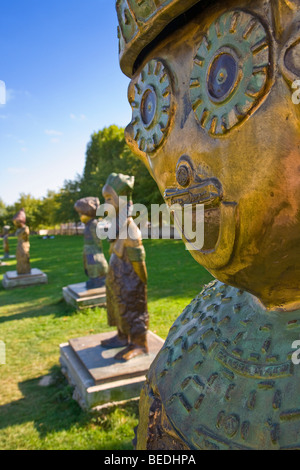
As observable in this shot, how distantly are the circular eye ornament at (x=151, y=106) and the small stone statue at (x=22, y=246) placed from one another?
33.5 ft

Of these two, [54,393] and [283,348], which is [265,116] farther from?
[54,393]

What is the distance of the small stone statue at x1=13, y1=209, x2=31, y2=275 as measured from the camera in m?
10.6

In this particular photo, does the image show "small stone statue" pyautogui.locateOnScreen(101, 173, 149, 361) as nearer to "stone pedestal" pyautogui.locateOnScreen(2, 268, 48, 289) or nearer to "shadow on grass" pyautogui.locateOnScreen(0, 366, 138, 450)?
"shadow on grass" pyautogui.locateOnScreen(0, 366, 138, 450)

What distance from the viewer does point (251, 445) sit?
83 cm

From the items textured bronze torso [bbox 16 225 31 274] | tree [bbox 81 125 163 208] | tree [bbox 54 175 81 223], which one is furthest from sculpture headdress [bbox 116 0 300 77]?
tree [bbox 54 175 81 223]

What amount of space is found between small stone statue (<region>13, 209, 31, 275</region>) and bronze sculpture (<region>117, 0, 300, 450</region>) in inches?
402

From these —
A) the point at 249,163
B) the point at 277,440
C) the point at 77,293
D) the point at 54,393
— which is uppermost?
the point at 249,163

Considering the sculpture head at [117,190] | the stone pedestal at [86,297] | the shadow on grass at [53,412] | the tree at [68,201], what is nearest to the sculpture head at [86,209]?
the stone pedestal at [86,297]

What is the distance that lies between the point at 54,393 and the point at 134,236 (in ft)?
7.65

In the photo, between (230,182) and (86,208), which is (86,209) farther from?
(230,182)

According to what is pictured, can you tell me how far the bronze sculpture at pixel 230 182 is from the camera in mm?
731

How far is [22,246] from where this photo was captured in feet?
34.9

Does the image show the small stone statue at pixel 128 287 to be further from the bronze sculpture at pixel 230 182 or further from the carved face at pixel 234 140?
the carved face at pixel 234 140
